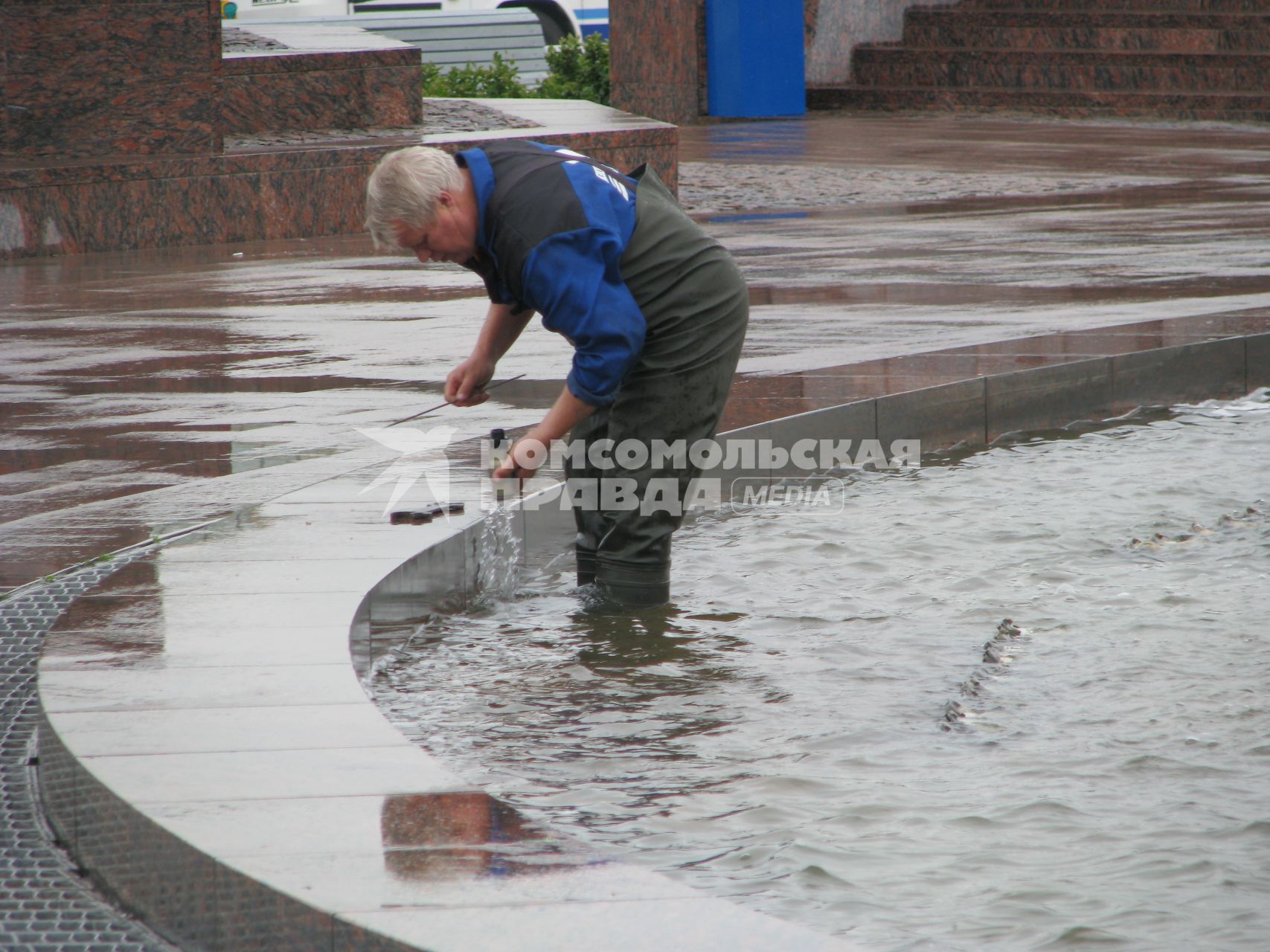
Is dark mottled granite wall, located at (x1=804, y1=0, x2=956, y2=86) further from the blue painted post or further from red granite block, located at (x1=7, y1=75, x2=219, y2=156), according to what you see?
red granite block, located at (x1=7, y1=75, x2=219, y2=156)

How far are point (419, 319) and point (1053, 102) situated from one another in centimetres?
1604

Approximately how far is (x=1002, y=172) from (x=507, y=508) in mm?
12357

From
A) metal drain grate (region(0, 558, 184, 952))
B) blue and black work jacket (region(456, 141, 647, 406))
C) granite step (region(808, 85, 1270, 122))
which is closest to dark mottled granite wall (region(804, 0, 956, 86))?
granite step (region(808, 85, 1270, 122))

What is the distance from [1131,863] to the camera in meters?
3.12

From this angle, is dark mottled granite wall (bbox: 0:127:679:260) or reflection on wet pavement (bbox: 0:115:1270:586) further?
dark mottled granite wall (bbox: 0:127:679:260)

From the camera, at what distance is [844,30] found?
25.1m

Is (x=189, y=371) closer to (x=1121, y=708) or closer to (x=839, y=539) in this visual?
(x=839, y=539)

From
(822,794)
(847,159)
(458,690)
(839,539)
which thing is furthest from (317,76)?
(822,794)

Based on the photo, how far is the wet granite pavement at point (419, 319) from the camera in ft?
19.0

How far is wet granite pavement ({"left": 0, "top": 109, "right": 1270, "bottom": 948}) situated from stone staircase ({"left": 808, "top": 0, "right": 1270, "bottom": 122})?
622cm

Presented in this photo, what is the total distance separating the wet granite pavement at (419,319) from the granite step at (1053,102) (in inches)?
219
